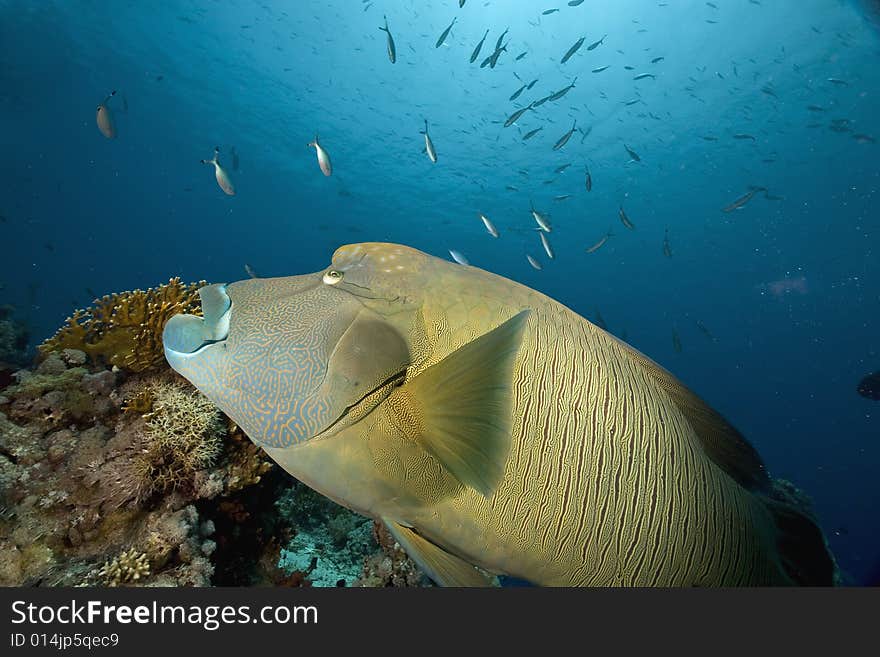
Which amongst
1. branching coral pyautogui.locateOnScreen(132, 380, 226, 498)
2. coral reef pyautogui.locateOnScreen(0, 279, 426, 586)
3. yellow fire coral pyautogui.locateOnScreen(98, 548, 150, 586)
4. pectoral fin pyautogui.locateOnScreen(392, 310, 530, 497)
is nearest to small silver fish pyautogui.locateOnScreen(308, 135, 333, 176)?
coral reef pyautogui.locateOnScreen(0, 279, 426, 586)

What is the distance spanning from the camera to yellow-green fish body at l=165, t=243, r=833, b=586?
3.86 ft

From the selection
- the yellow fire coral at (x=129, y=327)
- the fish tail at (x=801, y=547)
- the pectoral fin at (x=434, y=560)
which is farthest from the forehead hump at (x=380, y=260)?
the yellow fire coral at (x=129, y=327)

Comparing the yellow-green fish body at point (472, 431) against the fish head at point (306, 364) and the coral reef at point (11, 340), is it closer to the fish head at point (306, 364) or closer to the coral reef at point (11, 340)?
the fish head at point (306, 364)

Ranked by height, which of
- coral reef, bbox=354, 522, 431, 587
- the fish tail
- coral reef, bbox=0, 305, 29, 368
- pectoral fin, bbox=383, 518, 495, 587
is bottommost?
coral reef, bbox=0, 305, 29, 368

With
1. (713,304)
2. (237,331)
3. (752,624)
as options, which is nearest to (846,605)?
(752,624)

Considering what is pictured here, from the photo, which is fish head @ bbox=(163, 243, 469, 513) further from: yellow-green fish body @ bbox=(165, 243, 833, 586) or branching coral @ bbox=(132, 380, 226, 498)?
branching coral @ bbox=(132, 380, 226, 498)

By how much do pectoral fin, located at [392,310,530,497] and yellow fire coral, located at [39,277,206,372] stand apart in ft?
9.23

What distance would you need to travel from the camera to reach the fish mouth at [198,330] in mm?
1240

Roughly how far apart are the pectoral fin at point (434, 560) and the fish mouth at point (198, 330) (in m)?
0.77

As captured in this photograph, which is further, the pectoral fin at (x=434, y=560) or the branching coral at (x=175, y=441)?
the branching coral at (x=175, y=441)

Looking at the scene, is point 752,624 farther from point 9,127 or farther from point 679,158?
point 9,127

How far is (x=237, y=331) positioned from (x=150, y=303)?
9.59ft

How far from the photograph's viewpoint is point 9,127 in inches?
1485

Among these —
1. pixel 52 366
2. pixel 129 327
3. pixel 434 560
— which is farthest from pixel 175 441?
pixel 434 560
